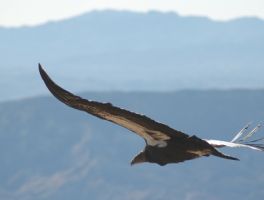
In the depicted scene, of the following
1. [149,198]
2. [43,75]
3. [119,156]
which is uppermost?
[119,156]

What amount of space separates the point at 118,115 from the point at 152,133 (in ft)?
0.44

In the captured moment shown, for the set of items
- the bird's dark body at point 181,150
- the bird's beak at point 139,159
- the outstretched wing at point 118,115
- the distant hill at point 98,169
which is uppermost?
the distant hill at point 98,169

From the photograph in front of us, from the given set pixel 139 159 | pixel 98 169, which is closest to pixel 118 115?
pixel 139 159

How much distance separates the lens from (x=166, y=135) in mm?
2365

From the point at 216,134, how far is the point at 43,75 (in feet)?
641

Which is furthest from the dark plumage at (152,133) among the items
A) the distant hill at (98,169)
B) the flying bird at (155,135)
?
the distant hill at (98,169)

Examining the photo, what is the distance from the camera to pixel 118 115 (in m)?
2.30

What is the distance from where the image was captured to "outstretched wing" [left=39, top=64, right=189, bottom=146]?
2236 millimetres

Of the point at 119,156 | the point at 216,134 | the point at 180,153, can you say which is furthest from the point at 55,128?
the point at 180,153

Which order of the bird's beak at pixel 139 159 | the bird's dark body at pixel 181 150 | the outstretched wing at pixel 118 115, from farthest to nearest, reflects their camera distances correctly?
the bird's beak at pixel 139 159 → the bird's dark body at pixel 181 150 → the outstretched wing at pixel 118 115

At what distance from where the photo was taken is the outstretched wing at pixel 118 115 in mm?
2236

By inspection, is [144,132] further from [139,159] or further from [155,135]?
[139,159]

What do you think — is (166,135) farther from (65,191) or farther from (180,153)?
(65,191)

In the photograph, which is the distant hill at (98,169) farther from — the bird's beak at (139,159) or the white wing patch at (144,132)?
the white wing patch at (144,132)
